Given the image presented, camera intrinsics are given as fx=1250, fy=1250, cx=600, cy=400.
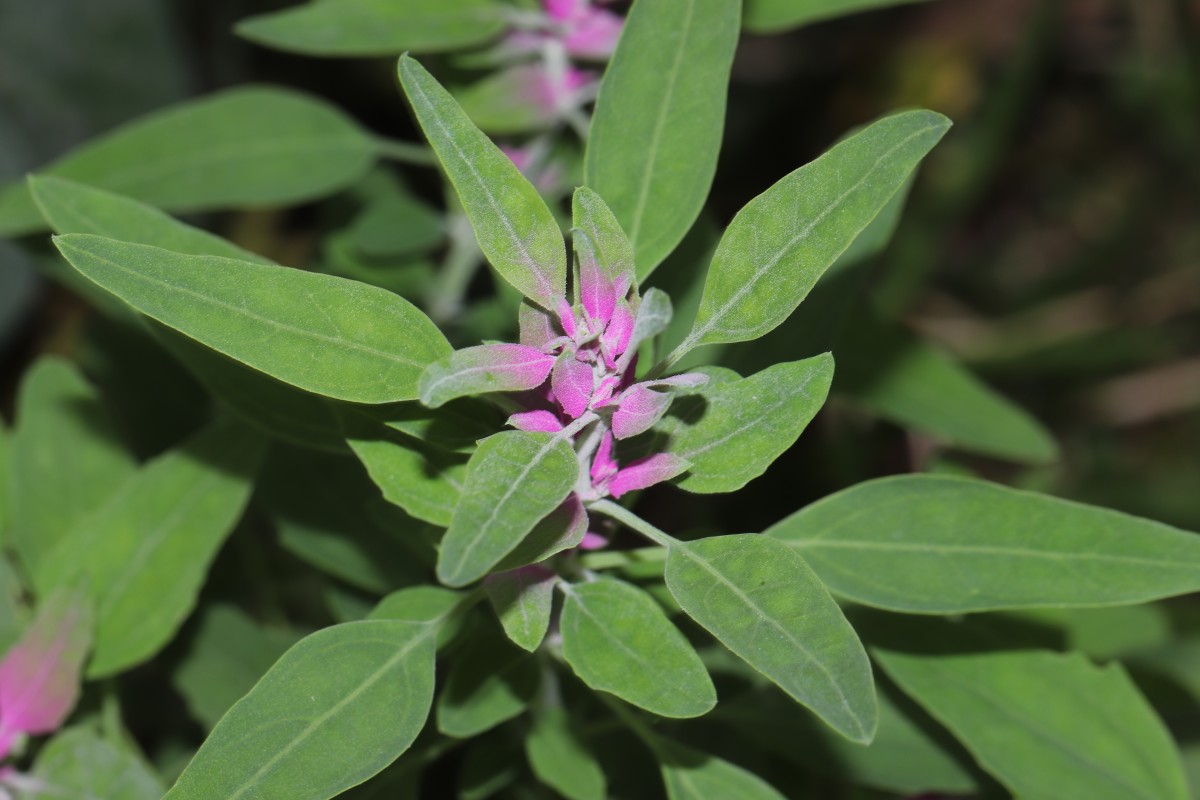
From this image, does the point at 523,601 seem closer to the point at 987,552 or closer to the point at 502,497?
the point at 502,497

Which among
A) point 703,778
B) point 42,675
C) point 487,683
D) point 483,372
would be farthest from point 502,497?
point 42,675

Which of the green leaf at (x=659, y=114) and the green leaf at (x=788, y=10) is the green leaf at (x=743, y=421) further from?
the green leaf at (x=788, y=10)

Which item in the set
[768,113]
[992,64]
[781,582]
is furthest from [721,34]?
[992,64]

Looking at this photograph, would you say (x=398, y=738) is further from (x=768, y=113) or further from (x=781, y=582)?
(x=768, y=113)

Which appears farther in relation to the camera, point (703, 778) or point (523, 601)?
point (703, 778)

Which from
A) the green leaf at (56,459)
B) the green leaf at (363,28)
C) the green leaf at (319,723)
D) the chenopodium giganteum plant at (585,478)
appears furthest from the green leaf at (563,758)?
the green leaf at (363,28)

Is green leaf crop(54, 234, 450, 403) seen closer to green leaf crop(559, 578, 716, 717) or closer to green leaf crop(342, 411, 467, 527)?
green leaf crop(342, 411, 467, 527)
